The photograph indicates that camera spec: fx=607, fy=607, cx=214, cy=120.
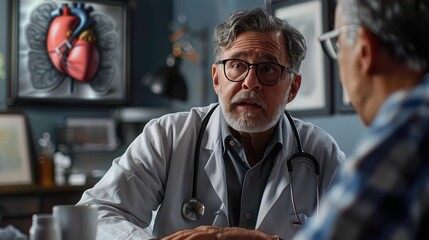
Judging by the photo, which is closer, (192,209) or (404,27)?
(404,27)

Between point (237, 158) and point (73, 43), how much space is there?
2836mm

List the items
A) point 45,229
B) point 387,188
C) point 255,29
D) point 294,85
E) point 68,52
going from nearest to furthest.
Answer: point 387,188 → point 45,229 → point 255,29 → point 294,85 → point 68,52

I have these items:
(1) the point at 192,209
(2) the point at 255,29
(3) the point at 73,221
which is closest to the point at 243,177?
(1) the point at 192,209

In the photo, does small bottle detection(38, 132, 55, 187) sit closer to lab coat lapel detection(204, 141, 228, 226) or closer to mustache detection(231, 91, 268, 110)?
lab coat lapel detection(204, 141, 228, 226)

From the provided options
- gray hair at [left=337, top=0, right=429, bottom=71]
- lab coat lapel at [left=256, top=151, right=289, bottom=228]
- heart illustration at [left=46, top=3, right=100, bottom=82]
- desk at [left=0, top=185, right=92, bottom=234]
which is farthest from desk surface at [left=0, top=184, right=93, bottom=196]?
gray hair at [left=337, top=0, right=429, bottom=71]

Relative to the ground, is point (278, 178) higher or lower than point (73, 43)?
lower

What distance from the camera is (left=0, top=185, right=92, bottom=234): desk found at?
3.71m

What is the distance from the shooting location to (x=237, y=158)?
1942mm

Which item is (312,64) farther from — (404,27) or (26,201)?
(404,27)

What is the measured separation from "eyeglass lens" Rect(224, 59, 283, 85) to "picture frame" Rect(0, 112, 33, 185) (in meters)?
2.40

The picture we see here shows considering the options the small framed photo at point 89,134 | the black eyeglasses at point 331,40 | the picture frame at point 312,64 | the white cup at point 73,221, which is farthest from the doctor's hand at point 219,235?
the small framed photo at point 89,134

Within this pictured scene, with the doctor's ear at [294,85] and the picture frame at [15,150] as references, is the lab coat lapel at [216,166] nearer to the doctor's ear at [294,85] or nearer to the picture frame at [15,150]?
the doctor's ear at [294,85]

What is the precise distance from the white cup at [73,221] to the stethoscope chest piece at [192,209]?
501 mm

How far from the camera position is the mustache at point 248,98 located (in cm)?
187
